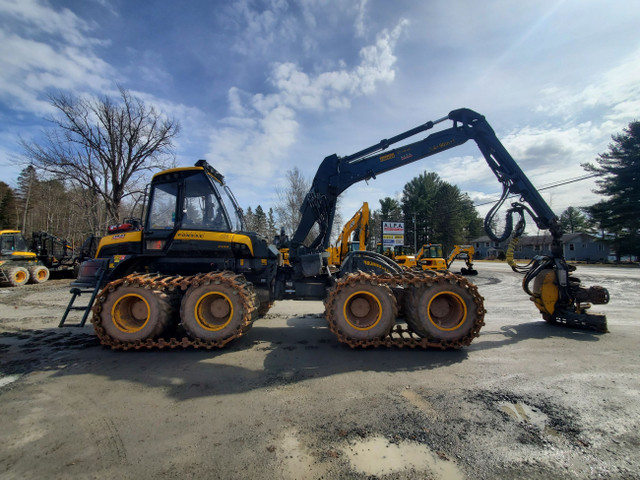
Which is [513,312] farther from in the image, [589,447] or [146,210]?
[146,210]

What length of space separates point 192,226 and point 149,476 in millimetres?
4043

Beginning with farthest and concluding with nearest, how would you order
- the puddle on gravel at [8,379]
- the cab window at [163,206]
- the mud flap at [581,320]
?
1. the mud flap at [581,320]
2. the cab window at [163,206]
3. the puddle on gravel at [8,379]

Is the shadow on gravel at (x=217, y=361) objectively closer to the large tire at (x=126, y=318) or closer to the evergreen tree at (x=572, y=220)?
the large tire at (x=126, y=318)

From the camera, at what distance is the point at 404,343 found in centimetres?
490

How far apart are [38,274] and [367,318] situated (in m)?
20.3

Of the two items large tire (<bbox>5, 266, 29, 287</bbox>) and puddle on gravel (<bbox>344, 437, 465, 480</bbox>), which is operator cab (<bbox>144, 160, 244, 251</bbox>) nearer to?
puddle on gravel (<bbox>344, 437, 465, 480</bbox>)

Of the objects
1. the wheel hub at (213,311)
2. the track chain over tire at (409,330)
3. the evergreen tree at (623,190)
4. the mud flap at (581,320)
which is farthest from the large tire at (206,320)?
the evergreen tree at (623,190)

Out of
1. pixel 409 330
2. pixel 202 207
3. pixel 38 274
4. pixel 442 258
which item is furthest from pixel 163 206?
pixel 442 258

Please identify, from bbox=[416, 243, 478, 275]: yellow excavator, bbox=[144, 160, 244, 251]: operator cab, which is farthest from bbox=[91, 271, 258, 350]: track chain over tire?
bbox=[416, 243, 478, 275]: yellow excavator

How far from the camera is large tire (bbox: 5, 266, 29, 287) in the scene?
15.1 m

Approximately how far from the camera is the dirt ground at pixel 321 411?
7.38ft

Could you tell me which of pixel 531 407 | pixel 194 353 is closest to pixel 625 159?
pixel 531 407

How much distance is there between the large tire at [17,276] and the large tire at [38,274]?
316 millimetres

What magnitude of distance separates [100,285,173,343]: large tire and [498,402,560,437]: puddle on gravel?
4.89 m
